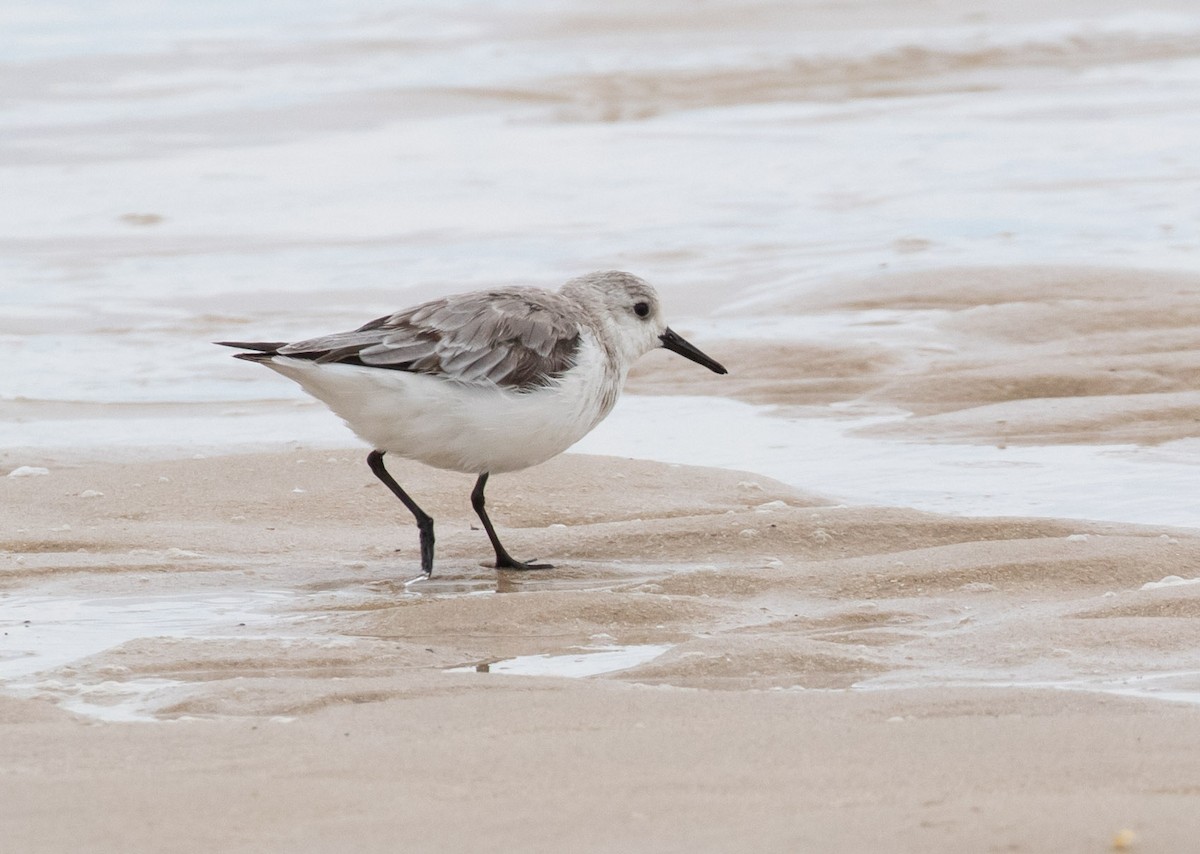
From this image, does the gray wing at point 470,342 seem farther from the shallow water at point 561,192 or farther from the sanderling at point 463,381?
the shallow water at point 561,192

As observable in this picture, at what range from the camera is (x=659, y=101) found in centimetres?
1728

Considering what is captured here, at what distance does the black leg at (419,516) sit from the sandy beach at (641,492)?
0.25 ft

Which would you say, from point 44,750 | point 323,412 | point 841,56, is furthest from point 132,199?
point 44,750

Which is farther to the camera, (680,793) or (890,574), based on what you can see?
(890,574)

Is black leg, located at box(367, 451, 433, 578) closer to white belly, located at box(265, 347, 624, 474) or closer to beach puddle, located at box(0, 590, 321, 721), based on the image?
white belly, located at box(265, 347, 624, 474)

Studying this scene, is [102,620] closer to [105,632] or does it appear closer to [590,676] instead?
[105,632]

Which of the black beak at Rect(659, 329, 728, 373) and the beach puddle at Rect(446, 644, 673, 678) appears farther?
the black beak at Rect(659, 329, 728, 373)

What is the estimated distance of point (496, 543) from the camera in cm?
565

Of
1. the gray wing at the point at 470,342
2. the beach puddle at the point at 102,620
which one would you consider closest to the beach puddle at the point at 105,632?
the beach puddle at the point at 102,620

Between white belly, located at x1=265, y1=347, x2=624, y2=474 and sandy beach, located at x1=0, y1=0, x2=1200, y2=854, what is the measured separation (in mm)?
375

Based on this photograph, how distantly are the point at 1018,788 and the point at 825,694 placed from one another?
743 mm

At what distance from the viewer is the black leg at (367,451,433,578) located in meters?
5.54

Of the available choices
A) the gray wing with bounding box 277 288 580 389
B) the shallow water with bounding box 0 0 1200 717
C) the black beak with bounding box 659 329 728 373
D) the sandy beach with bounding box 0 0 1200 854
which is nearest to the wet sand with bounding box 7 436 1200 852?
the sandy beach with bounding box 0 0 1200 854

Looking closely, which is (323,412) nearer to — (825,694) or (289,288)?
(289,288)
